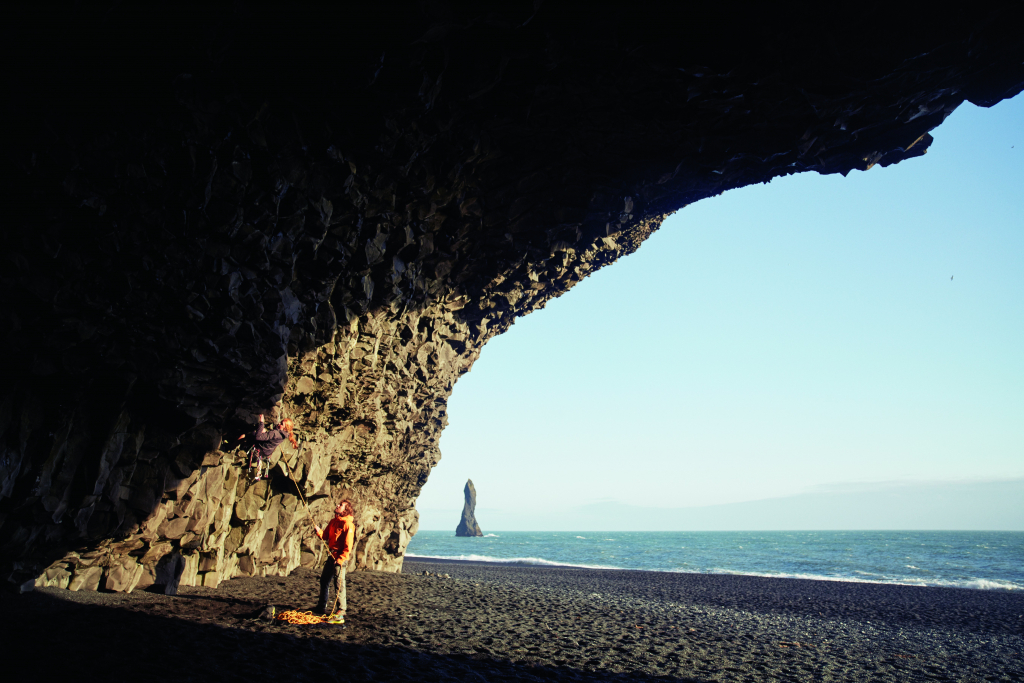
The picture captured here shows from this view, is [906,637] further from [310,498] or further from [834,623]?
[310,498]

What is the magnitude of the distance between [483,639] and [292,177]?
10270 mm

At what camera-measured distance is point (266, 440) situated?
13.3 metres

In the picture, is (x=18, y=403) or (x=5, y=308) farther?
(x=18, y=403)

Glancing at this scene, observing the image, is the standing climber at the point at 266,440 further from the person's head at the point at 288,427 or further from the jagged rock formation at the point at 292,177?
the jagged rock formation at the point at 292,177

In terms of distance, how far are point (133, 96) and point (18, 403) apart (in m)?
5.62

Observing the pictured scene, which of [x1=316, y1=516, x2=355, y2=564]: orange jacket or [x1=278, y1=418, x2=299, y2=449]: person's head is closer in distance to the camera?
[x1=316, y1=516, x2=355, y2=564]: orange jacket

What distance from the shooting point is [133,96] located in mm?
7531

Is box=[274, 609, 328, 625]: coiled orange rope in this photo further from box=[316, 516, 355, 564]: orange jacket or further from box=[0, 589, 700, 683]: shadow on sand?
box=[316, 516, 355, 564]: orange jacket

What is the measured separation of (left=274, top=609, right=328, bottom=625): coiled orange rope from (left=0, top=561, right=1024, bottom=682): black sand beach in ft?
0.93

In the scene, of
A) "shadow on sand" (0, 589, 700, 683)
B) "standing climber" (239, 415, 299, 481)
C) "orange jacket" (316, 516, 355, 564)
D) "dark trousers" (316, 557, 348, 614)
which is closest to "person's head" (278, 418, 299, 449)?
"standing climber" (239, 415, 299, 481)

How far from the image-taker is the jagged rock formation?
24.8 feet

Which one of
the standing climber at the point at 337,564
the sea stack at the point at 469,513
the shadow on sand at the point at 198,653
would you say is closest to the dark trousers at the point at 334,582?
the standing climber at the point at 337,564

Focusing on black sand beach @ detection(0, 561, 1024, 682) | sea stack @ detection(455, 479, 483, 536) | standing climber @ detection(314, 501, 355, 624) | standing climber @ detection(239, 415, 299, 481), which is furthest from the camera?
sea stack @ detection(455, 479, 483, 536)

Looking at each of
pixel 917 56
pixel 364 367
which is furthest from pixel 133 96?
pixel 917 56
